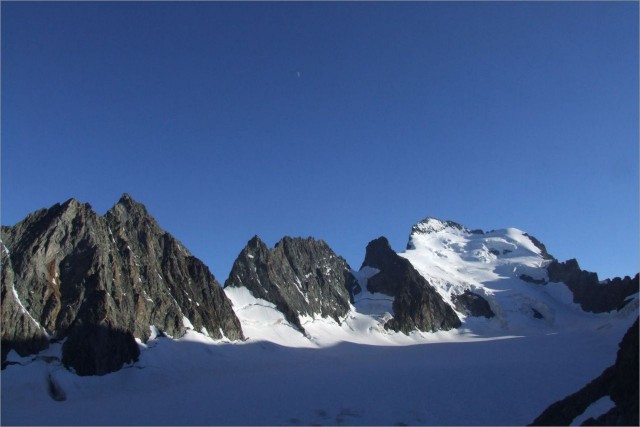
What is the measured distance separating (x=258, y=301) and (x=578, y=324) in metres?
92.2

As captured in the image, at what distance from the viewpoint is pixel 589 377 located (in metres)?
62.2

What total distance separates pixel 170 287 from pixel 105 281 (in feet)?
64.3

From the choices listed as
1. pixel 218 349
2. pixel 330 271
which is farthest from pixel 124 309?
pixel 330 271

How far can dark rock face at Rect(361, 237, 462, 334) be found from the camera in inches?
5527

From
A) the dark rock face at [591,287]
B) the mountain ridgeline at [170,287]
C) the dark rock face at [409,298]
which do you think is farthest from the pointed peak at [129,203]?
the dark rock face at [591,287]

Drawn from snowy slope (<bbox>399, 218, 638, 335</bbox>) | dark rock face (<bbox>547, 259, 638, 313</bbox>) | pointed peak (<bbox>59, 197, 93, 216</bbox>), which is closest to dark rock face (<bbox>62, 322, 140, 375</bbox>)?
pointed peak (<bbox>59, 197, 93, 216</bbox>)

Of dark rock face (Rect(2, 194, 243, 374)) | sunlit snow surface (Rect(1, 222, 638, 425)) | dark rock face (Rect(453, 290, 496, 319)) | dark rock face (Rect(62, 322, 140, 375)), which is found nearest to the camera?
sunlit snow surface (Rect(1, 222, 638, 425))

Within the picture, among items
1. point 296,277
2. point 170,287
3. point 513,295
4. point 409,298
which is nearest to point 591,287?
point 513,295

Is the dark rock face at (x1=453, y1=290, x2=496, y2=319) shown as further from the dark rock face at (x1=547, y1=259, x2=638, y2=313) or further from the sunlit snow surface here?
the sunlit snow surface

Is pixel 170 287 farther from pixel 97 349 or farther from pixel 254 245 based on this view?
pixel 254 245

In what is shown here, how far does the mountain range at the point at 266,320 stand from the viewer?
49.8 metres

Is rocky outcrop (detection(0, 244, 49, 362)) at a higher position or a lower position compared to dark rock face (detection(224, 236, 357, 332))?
lower

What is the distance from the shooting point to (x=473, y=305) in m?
159

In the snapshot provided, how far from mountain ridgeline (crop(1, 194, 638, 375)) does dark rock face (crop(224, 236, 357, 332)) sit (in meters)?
0.35
